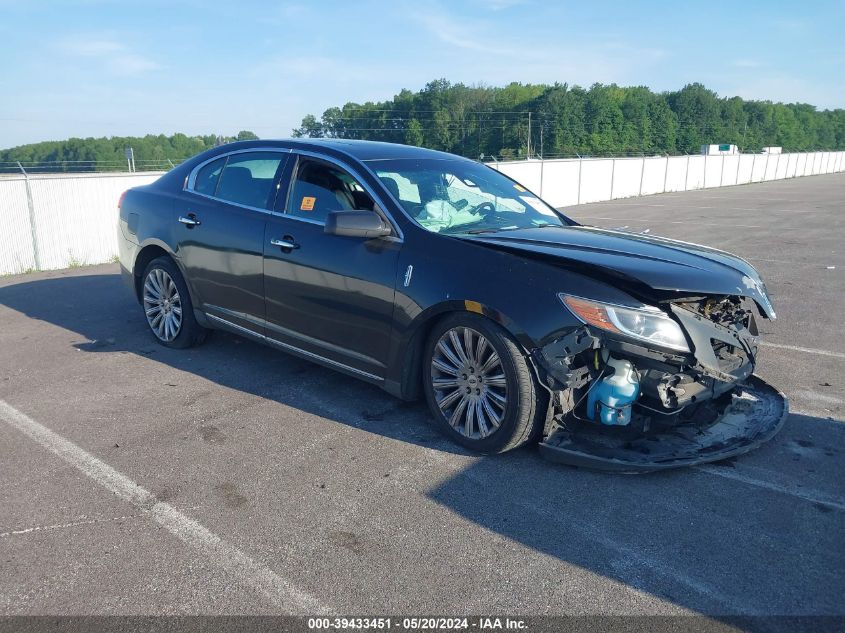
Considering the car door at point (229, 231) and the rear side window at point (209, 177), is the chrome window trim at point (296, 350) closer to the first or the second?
the car door at point (229, 231)

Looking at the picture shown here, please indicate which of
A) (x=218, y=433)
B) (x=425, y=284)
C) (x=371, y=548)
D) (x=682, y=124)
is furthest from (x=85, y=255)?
(x=682, y=124)

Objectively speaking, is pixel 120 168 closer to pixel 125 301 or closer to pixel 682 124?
pixel 125 301

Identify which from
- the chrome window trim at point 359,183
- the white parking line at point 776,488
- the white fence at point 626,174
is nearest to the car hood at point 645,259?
the chrome window trim at point 359,183

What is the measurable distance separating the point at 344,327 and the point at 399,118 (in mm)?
60213

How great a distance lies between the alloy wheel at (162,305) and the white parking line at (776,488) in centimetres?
437

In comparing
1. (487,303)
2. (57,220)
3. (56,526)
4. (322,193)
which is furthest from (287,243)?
(57,220)

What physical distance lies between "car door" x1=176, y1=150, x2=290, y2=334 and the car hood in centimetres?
173

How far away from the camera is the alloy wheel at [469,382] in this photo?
396 centimetres

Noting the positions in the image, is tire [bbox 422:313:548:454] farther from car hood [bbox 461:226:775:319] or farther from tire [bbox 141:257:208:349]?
tire [bbox 141:257:208:349]

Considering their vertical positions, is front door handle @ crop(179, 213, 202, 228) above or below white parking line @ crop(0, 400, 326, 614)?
above

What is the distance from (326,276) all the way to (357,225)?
509mm

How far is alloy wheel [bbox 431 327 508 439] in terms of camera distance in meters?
3.96

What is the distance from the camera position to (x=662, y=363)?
12.4 feet

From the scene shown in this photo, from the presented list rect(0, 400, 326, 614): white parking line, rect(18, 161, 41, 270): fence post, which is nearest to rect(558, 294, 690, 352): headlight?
rect(0, 400, 326, 614): white parking line
